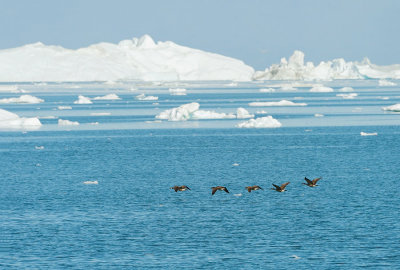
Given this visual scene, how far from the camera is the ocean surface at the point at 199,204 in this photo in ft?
72.6

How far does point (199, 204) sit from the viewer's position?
30.2 m

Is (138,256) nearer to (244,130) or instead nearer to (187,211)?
(187,211)

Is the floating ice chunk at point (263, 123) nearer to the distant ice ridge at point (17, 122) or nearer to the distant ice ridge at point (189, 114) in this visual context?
the distant ice ridge at point (189, 114)

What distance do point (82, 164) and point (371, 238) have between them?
81.0ft

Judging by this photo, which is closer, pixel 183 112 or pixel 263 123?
pixel 263 123

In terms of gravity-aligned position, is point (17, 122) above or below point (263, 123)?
below

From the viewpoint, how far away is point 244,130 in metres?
68.4

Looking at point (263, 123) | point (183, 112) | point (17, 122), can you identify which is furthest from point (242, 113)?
point (17, 122)

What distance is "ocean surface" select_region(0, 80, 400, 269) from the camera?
22141 millimetres

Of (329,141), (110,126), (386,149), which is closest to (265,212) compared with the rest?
(386,149)

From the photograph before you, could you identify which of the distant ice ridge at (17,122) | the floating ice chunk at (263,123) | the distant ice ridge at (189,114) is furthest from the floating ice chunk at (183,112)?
the distant ice ridge at (17,122)

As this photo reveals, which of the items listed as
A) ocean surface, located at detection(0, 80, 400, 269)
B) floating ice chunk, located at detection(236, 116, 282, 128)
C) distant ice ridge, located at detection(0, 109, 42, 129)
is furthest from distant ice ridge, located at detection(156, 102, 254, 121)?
ocean surface, located at detection(0, 80, 400, 269)

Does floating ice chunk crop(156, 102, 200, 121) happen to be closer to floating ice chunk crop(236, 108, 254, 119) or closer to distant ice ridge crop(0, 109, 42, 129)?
floating ice chunk crop(236, 108, 254, 119)

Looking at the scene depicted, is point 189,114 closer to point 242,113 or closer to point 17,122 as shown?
point 242,113
